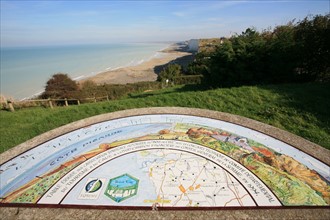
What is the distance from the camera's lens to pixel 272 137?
435 centimetres

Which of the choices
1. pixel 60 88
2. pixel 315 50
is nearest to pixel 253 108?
pixel 315 50

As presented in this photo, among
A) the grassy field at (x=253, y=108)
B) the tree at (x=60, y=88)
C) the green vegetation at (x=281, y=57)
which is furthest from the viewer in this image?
the tree at (x=60, y=88)

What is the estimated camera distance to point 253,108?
6496mm

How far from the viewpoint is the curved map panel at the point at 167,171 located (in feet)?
9.43

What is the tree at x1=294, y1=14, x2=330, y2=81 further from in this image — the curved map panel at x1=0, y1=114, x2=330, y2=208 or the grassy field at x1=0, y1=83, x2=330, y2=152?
the curved map panel at x1=0, y1=114, x2=330, y2=208

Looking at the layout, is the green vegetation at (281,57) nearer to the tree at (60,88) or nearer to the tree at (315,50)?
the tree at (315,50)

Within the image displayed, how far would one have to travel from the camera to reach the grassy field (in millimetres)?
5527

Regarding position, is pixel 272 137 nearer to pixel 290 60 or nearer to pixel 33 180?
pixel 33 180

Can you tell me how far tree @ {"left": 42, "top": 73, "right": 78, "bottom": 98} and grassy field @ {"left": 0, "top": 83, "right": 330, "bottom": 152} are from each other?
1031 cm

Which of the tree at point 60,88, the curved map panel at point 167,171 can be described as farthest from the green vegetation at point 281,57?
the tree at point 60,88

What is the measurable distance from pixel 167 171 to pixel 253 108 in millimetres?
4317

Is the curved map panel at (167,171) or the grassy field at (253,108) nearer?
the curved map panel at (167,171)

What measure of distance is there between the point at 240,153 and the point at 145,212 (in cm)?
213

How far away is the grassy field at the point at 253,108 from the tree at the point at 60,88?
33.8ft
